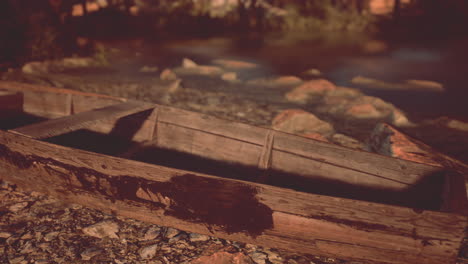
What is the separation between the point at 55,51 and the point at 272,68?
6.22m

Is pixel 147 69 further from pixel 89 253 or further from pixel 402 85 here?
pixel 89 253

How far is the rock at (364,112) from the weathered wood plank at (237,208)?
14.6 ft

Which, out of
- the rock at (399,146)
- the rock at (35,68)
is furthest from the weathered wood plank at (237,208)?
the rock at (35,68)

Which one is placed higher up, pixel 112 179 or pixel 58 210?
pixel 112 179

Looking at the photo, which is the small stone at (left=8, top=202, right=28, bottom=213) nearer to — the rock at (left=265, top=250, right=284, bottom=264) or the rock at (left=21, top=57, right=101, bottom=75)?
the rock at (left=265, top=250, right=284, bottom=264)

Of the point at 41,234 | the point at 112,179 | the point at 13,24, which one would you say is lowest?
the point at 41,234

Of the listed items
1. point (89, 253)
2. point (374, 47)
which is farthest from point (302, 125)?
point (374, 47)

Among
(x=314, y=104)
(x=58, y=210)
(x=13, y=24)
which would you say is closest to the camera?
(x=58, y=210)

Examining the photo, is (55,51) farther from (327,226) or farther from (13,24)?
(327,226)

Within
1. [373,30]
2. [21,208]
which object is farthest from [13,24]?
[373,30]

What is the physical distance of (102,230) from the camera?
11.2 ft

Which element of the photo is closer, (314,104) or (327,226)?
(327,226)

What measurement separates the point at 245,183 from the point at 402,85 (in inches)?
312

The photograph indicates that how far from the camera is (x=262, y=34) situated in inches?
695
